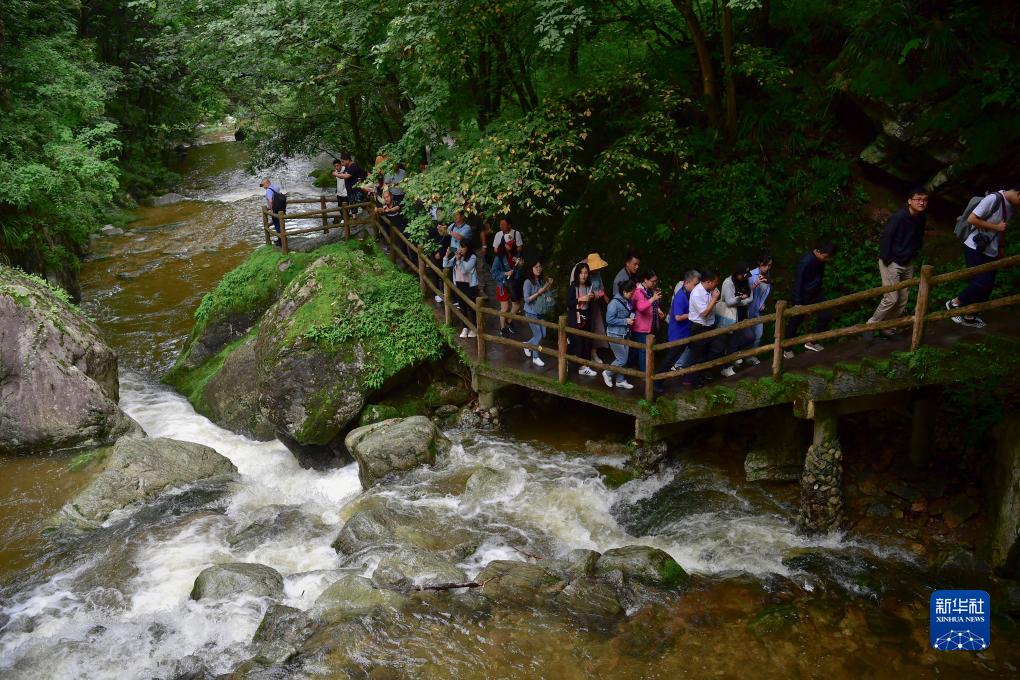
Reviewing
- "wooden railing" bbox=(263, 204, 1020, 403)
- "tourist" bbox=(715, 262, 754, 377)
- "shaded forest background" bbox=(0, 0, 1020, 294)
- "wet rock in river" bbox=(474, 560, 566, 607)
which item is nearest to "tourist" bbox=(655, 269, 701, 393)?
"wooden railing" bbox=(263, 204, 1020, 403)

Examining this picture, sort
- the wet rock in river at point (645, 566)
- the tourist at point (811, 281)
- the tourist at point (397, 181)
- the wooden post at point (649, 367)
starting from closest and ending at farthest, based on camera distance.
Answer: the wet rock in river at point (645, 566) → the tourist at point (811, 281) → the wooden post at point (649, 367) → the tourist at point (397, 181)

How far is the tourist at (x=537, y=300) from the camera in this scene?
1170 centimetres

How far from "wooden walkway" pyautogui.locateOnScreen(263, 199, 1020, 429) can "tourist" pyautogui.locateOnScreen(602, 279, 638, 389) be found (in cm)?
29

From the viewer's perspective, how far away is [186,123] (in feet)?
105

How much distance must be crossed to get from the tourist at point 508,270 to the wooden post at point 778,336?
462 centimetres

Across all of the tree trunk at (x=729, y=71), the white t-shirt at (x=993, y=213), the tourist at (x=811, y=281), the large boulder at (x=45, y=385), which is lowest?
the large boulder at (x=45, y=385)

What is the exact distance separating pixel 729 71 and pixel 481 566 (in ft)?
29.9

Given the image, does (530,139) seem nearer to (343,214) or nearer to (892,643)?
(343,214)

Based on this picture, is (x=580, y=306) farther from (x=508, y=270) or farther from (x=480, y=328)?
(x=508, y=270)

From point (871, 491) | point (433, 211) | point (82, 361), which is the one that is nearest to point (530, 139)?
point (433, 211)

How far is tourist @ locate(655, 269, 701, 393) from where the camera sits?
10109mm

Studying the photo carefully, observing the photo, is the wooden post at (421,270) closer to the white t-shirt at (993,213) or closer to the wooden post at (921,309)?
the wooden post at (921,309)

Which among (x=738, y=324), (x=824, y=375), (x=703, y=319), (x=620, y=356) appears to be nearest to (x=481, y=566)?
(x=620, y=356)

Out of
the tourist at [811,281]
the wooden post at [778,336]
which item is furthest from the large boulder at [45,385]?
the tourist at [811,281]
